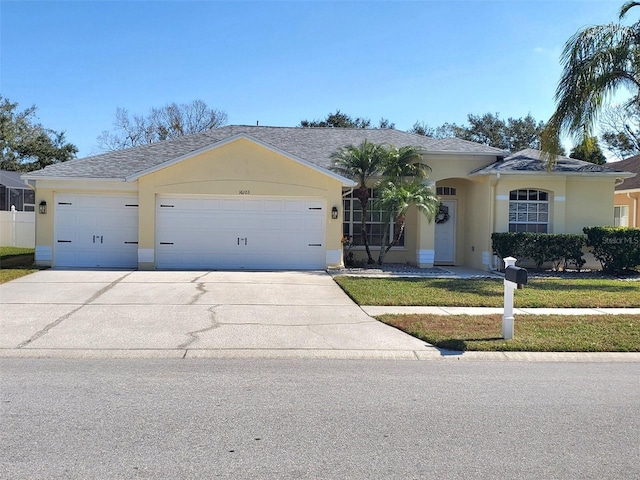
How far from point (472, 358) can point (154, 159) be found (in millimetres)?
14195

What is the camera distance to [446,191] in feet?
66.1

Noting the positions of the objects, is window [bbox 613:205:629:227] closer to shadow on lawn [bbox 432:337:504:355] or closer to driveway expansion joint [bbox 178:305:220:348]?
shadow on lawn [bbox 432:337:504:355]

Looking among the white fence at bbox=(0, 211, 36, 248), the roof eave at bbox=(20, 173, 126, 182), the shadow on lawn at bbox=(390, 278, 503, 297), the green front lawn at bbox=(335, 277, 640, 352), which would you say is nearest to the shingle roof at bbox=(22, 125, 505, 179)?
the roof eave at bbox=(20, 173, 126, 182)

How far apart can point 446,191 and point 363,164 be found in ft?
14.2

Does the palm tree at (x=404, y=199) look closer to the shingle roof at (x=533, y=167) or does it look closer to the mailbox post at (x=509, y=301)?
the shingle roof at (x=533, y=167)

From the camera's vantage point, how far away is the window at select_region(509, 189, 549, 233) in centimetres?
1800

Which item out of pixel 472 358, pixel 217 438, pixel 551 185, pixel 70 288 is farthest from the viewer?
pixel 551 185

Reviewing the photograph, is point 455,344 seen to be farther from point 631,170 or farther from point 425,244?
point 631,170

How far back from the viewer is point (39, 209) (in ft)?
54.6

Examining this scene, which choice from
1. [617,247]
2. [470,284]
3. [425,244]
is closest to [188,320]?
[470,284]

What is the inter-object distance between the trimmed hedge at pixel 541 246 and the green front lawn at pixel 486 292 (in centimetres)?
154

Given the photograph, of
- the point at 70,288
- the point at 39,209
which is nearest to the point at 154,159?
the point at 39,209

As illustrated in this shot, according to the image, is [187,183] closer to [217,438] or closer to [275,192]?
[275,192]

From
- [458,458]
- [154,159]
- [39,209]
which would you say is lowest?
[458,458]
